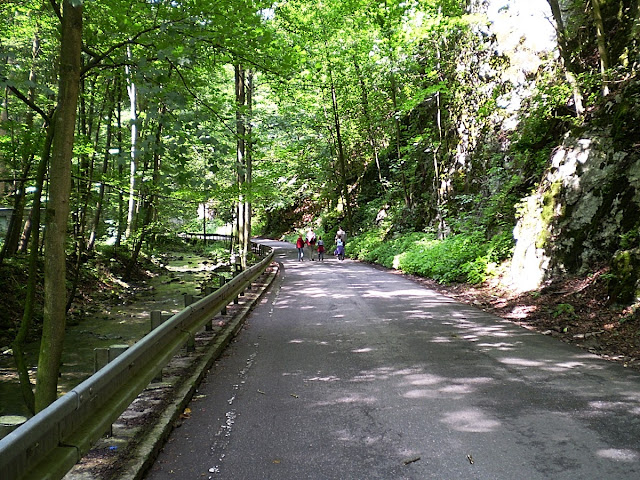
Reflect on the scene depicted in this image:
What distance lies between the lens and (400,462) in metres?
3.42

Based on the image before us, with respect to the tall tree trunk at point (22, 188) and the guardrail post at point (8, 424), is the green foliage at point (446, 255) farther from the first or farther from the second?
the guardrail post at point (8, 424)

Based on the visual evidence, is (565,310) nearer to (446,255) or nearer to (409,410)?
(409,410)

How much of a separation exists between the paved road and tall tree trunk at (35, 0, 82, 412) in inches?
52.7

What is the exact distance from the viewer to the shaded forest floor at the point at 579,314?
667 centimetres

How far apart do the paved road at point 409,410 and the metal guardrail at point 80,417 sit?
22.6 inches

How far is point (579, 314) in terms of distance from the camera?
8125 mm

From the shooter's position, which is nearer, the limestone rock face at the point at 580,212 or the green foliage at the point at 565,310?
the green foliage at the point at 565,310

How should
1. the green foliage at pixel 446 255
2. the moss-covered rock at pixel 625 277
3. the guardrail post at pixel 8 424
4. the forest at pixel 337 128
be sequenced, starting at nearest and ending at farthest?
the guardrail post at pixel 8 424 → the forest at pixel 337 128 → the moss-covered rock at pixel 625 277 → the green foliage at pixel 446 255

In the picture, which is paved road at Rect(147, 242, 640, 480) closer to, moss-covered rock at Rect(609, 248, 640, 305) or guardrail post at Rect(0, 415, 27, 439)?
guardrail post at Rect(0, 415, 27, 439)

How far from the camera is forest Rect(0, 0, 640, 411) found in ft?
15.6

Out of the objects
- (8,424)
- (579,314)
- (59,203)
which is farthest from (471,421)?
(579,314)

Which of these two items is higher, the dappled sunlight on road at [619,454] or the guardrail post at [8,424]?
the guardrail post at [8,424]

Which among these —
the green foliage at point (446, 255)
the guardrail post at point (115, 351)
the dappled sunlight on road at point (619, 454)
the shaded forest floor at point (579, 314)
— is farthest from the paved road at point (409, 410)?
the green foliage at point (446, 255)

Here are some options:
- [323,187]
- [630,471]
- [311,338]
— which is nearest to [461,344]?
[311,338]
